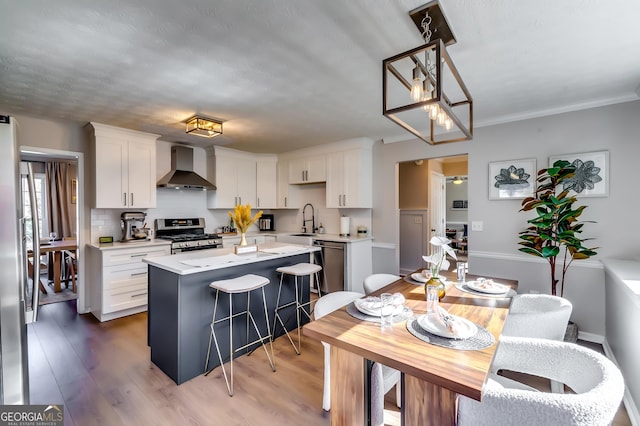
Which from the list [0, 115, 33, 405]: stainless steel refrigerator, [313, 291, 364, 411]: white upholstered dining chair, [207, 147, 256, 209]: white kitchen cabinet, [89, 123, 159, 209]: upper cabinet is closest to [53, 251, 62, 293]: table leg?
[89, 123, 159, 209]: upper cabinet

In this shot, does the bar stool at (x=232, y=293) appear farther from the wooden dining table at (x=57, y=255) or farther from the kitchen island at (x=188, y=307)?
the wooden dining table at (x=57, y=255)

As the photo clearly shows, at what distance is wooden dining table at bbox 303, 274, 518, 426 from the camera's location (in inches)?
41.0

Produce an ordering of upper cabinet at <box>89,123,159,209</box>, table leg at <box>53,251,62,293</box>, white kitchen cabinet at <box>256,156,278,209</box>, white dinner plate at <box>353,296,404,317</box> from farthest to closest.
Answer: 1. white kitchen cabinet at <box>256,156,278,209</box>
2. table leg at <box>53,251,62,293</box>
3. upper cabinet at <box>89,123,159,209</box>
4. white dinner plate at <box>353,296,404,317</box>

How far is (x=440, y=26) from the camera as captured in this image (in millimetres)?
1687

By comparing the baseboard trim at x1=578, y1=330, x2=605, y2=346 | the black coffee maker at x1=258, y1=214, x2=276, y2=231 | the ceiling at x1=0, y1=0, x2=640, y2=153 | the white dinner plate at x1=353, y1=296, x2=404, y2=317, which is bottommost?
the baseboard trim at x1=578, y1=330, x2=605, y2=346

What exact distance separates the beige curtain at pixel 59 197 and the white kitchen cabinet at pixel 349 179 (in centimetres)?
563

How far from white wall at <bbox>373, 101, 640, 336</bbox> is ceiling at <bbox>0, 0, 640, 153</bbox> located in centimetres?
21

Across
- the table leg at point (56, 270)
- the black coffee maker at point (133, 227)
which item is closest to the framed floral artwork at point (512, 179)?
the black coffee maker at point (133, 227)

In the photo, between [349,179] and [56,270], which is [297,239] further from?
[56,270]

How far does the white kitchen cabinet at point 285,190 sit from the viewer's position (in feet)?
18.0

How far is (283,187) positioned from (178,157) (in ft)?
6.17

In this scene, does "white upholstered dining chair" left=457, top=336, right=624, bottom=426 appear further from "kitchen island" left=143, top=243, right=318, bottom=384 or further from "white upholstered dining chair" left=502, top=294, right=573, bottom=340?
"kitchen island" left=143, top=243, right=318, bottom=384

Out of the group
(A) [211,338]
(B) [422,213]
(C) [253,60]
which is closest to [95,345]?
(A) [211,338]

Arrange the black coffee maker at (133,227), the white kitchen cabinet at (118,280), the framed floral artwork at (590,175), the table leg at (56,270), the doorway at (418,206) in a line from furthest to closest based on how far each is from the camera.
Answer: the doorway at (418,206), the table leg at (56,270), the black coffee maker at (133,227), the white kitchen cabinet at (118,280), the framed floral artwork at (590,175)
